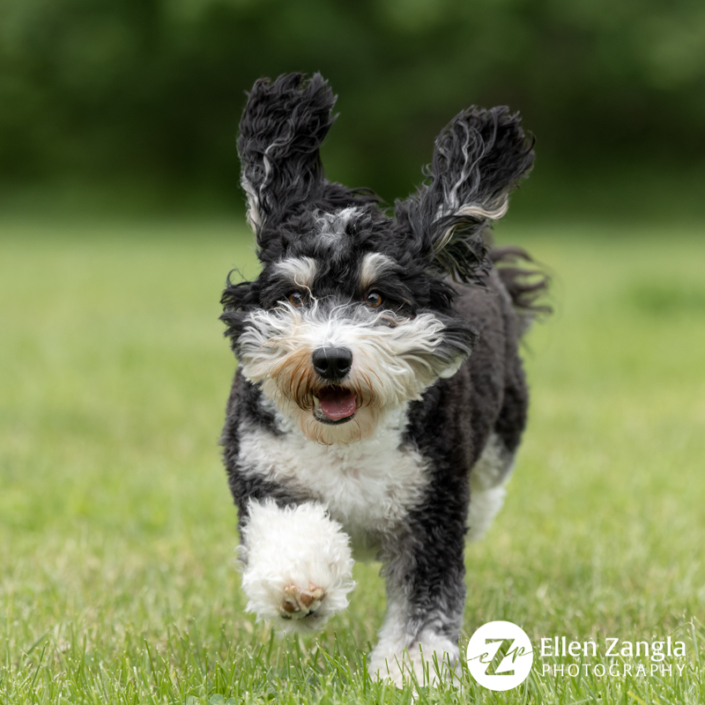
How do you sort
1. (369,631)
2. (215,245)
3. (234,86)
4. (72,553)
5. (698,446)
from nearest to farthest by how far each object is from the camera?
(369,631), (72,553), (698,446), (215,245), (234,86)

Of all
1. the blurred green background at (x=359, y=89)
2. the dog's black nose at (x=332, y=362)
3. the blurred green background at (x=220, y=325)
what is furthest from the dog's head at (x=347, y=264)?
the blurred green background at (x=359, y=89)

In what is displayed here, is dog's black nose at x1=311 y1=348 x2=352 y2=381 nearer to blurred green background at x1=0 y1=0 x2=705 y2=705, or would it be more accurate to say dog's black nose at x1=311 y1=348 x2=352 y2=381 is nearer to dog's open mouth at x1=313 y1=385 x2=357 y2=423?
dog's open mouth at x1=313 y1=385 x2=357 y2=423

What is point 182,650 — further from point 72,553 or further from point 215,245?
point 215,245

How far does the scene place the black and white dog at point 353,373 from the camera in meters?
3.07

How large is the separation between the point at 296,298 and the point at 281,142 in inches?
23.2

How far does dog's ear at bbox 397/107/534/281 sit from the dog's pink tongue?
1.85 ft

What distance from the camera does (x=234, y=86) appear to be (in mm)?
33906

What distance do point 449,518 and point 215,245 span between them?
19352 mm

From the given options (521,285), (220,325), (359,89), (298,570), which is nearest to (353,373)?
(298,570)

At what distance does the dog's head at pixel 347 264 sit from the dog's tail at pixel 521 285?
1529 millimetres

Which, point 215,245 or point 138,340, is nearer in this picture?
point 138,340

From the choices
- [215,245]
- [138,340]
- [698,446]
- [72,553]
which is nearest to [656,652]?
[72,553]

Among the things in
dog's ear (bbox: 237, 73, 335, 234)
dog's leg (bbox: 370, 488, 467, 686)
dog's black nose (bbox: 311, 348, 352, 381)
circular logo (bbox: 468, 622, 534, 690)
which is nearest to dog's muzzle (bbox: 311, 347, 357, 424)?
dog's black nose (bbox: 311, 348, 352, 381)

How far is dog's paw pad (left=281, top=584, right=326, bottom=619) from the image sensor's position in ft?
9.68
